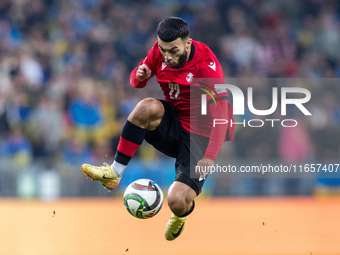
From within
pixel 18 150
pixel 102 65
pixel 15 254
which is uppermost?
pixel 102 65

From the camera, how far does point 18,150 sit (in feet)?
30.2

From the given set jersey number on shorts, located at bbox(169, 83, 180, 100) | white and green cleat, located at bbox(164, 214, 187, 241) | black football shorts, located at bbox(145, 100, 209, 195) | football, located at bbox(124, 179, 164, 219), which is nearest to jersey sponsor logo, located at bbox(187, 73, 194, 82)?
jersey number on shorts, located at bbox(169, 83, 180, 100)

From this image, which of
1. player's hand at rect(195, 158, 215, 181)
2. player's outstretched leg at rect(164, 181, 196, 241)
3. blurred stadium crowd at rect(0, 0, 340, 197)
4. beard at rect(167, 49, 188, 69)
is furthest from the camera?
blurred stadium crowd at rect(0, 0, 340, 197)

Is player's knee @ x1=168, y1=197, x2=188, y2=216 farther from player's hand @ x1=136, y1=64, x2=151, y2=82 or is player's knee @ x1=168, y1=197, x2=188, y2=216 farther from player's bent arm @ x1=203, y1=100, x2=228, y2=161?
player's hand @ x1=136, y1=64, x2=151, y2=82

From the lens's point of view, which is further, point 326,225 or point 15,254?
point 326,225

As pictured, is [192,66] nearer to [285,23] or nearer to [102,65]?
[102,65]

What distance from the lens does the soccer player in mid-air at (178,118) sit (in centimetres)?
439

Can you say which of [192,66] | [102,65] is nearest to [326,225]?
[192,66]

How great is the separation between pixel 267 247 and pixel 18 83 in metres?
6.43

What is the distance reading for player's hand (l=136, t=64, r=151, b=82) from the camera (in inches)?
180

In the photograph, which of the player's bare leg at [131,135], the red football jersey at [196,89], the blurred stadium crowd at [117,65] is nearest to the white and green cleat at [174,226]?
the player's bare leg at [131,135]

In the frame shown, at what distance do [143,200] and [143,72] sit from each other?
1.25 metres

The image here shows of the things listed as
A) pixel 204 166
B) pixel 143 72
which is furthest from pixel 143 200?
pixel 143 72

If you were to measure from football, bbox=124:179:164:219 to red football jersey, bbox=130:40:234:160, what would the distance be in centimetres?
72
